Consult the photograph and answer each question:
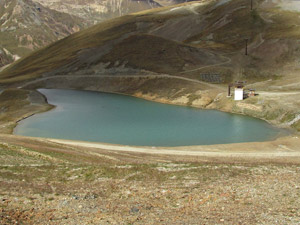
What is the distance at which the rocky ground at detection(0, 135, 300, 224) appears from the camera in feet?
78.2

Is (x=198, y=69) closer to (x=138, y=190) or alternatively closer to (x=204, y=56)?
(x=204, y=56)

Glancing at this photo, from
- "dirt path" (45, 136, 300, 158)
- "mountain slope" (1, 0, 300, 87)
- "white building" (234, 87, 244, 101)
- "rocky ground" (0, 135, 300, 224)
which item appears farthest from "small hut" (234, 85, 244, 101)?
"rocky ground" (0, 135, 300, 224)

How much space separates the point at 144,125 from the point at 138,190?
1873 inches

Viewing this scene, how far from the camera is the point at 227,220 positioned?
23.2 m

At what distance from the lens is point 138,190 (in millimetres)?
29719

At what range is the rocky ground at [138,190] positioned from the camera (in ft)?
78.2

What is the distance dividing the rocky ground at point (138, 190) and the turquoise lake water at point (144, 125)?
25271 millimetres

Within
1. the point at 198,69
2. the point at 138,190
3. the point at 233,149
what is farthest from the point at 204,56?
the point at 138,190

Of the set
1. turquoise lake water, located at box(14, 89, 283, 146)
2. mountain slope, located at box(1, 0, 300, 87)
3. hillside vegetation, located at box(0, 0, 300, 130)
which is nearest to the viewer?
turquoise lake water, located at box(14, 89, 283, 146)

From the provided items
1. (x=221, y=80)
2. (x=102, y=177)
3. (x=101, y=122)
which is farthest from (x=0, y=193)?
(x=221, y=80)

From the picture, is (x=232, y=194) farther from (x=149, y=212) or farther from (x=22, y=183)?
(x=22, y=183)

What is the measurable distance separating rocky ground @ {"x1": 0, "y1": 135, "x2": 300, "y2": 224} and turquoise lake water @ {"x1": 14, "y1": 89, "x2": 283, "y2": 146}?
82.9ft

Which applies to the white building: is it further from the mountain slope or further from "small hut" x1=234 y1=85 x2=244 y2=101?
the mountain slope

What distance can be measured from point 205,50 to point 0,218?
447 ft
